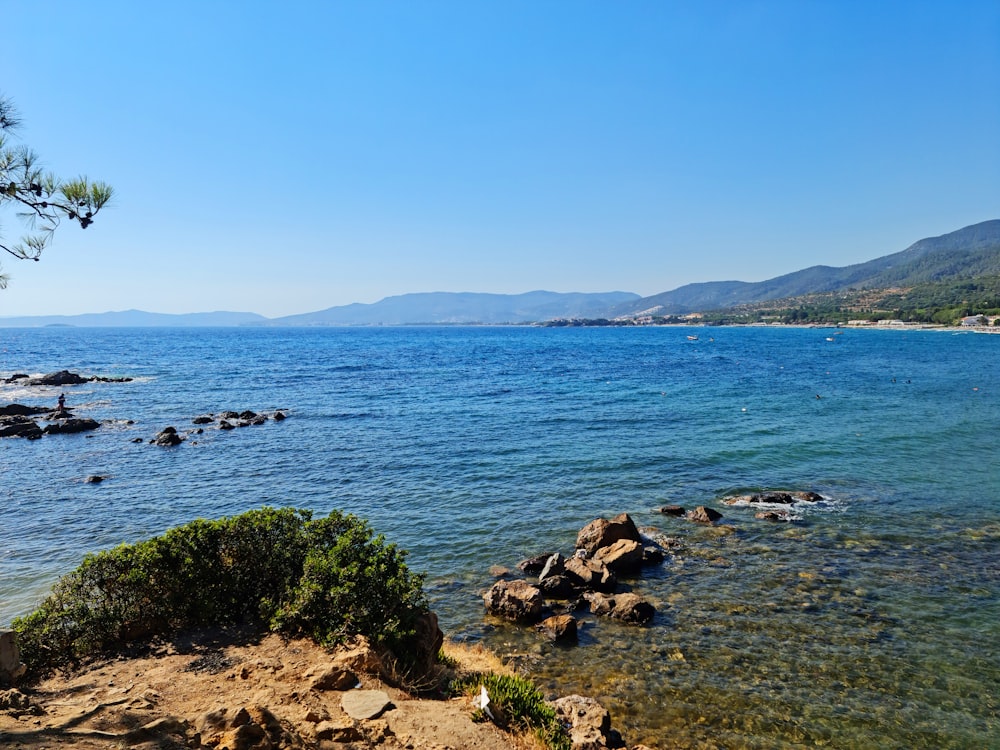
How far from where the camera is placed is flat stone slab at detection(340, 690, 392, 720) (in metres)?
8.87

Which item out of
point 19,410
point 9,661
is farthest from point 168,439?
point 9,661

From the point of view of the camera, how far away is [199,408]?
177 feet

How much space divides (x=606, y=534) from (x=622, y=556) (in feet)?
4.40

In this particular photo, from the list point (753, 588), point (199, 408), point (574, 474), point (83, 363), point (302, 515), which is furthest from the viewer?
point (83, 363)

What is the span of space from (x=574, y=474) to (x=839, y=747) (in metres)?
19.1

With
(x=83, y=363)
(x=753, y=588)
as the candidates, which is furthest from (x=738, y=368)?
(x=83, y=363)

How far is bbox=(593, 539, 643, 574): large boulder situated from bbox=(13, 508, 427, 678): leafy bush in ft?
27.9

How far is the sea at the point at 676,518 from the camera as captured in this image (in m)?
12.5

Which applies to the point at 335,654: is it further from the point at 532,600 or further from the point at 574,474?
the point at 574,474

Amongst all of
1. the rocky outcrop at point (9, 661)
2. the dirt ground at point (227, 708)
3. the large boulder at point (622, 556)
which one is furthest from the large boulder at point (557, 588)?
the rocky outcrop at point (9, 661)

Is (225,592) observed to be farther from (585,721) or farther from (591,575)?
(591,575)

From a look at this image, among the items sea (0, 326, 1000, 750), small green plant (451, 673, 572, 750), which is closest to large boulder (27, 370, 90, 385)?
sea (0, 326, 1000, 750)

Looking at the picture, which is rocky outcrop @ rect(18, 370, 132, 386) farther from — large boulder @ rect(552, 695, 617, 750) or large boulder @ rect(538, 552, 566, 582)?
large boulder @ rect(552, 695, 617, 750)

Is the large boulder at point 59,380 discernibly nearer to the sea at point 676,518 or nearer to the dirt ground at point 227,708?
the sea at point 676,518
